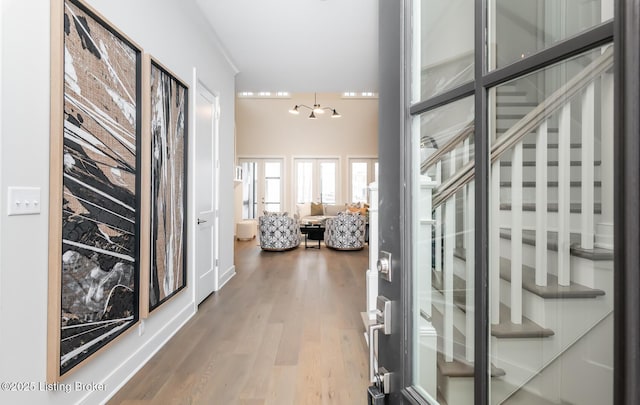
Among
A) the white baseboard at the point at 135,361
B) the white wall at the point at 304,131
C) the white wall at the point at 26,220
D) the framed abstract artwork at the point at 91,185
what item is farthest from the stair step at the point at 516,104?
the white wall at the point at 304,131

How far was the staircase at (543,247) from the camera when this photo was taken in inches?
15.5

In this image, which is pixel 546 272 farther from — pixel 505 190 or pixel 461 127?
pixel 461 127

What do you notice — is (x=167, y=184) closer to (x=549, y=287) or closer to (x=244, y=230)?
(x=549, y=287)

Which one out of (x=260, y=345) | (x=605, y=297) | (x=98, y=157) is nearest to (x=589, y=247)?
(x=605, y=297)

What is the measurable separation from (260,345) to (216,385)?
57 centimetres

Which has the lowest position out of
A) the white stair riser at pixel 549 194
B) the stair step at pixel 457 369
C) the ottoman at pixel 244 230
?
the ottoman at pixel 244 230

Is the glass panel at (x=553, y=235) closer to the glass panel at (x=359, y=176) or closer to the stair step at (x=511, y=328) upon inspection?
the stair step at (x=511, y=328)

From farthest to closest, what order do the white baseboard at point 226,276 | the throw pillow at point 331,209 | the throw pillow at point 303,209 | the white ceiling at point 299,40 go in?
the throw pillow at point 331,209, the throw pillow at point 303,209, the white baseboard at point 226,276, the white ceiling at point 299,40

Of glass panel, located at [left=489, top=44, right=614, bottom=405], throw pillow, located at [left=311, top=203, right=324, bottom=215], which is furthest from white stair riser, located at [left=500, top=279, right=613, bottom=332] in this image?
throw pillow, located at [left=311, top=203, right=324, bottom=215]

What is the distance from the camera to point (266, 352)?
8.22 ft

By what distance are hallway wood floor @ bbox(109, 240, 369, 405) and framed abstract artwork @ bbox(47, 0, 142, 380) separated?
49 cm

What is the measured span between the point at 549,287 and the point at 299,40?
4.11 m

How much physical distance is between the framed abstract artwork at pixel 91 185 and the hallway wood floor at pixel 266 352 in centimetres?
49

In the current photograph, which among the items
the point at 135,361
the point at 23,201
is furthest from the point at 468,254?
the point at 135,361
